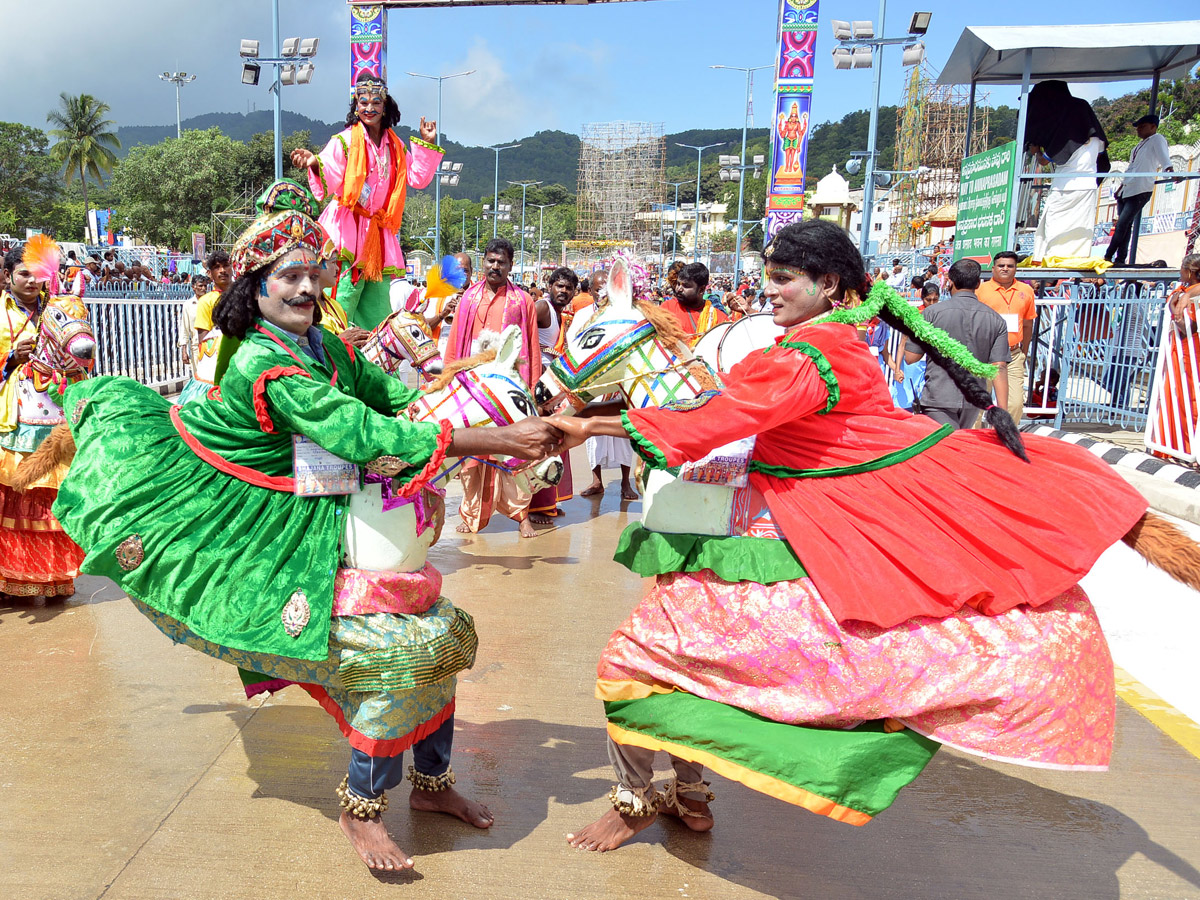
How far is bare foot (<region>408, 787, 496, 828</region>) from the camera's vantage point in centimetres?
301

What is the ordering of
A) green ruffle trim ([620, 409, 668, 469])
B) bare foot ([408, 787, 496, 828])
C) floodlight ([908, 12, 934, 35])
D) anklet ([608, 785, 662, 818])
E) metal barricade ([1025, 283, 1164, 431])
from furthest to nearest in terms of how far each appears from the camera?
floodlight ([908, 12, 934, 35]) < metal barricade ([1025, 283, 1164, 431]) < bare foot ([408, 787, 496, 828]) < anklet ([608, 785, 662, 818]) < green ruffle trim ([620, 409, 668, 469])

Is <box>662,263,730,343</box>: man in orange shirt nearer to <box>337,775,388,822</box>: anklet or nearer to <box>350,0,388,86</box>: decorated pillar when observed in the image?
<box>337,775,388,822</box>: anklet

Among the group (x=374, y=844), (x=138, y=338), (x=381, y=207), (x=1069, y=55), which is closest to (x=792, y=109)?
(x=1069, y=55)

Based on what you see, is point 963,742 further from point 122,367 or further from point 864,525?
point 122,367

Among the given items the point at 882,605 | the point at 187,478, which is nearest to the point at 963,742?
the point at 882,605

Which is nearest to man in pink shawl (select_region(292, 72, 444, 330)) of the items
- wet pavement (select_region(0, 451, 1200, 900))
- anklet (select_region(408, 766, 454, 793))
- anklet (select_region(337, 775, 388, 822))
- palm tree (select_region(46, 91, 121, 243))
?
wet pavement (select_region(0, 451, 1200, 900))

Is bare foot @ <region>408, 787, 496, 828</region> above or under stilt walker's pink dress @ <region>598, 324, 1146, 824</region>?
under

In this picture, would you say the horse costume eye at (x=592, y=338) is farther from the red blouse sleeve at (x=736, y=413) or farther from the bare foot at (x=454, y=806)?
the bare foot at (x=454, y=806)

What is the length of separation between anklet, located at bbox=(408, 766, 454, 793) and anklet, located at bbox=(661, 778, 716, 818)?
0.71 m

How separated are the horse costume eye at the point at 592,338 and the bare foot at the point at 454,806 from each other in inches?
60.2

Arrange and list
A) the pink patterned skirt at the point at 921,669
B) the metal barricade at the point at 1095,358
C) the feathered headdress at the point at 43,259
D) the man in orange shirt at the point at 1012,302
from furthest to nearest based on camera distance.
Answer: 1. the metal barricade at the point at 1095,358
2. the man in orange shirt at the point at 1012,302
3. the feathered headdress at the point at 43,259
4. the pink patterned skirt at the point at 921,669

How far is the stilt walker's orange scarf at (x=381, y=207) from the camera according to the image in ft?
17.2

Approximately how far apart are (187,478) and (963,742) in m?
2.30

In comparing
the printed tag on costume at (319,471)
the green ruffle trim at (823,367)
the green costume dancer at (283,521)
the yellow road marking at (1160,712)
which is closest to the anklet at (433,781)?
the green costume dancer at (283,521)
